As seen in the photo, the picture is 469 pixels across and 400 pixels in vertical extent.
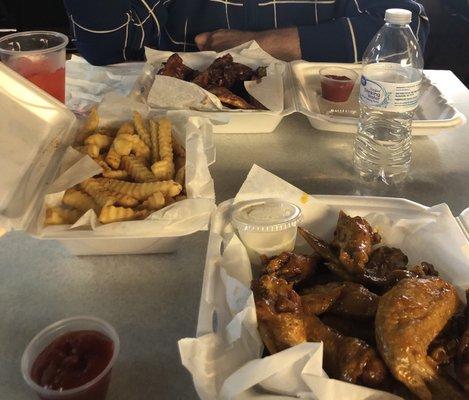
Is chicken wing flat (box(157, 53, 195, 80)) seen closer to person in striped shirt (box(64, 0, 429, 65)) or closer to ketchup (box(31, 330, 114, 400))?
person in striped shirt (box(64, 0, 429, 65))

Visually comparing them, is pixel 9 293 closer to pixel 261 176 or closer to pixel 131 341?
pixel 131 341

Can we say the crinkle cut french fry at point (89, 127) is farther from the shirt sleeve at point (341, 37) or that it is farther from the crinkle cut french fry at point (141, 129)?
the shirt sleeve at point (341, 37)

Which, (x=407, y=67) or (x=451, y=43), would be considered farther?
(x=451, y=43)

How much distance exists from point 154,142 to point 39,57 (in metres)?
0.58

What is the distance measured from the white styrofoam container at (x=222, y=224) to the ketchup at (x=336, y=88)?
32.4 inches

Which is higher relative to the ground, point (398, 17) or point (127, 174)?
→ point (398, 17)

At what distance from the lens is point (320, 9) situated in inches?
100

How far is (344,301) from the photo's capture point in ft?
3.15

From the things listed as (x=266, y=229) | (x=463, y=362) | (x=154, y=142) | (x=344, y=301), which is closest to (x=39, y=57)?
(x=154, y=142)

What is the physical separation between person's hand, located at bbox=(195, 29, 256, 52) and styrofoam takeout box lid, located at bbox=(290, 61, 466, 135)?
392 mm

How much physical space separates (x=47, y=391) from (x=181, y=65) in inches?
57.5

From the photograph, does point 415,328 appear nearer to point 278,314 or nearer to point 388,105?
point 278,314

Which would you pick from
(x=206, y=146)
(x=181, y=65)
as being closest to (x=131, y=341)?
(x=206, y=146)

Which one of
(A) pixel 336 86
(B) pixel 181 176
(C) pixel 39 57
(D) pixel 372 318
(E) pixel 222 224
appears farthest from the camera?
(A) pixel 336 86
